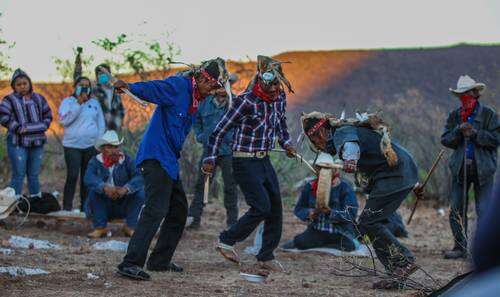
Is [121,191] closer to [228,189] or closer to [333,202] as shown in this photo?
[228,189]

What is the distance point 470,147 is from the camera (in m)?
10.1

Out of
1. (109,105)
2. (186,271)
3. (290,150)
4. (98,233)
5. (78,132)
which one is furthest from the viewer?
(109,105)

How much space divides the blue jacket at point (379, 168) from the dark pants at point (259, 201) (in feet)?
3.23

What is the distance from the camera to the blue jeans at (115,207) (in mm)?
10750

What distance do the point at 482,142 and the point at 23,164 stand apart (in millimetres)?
5527

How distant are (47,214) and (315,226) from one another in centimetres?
354

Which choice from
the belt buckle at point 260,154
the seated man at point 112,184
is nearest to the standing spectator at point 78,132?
the seated man at point 112,184

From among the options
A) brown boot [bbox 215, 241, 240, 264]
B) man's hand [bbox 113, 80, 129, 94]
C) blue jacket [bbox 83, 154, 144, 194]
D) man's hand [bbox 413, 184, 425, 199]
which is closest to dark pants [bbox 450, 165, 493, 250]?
man's hand [bbox 413, 184, 425, 199]

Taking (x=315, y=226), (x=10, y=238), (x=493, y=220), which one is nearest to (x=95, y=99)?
(x=10, y=238)

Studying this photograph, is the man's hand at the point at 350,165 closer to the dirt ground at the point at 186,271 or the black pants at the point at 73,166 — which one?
the dirt ground at the point at 186,271

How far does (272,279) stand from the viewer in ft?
26.5

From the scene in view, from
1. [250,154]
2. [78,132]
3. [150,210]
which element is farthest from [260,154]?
[78,132]

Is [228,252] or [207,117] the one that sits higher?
[207,117]

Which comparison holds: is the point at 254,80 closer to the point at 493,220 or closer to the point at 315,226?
the point at 315,226
